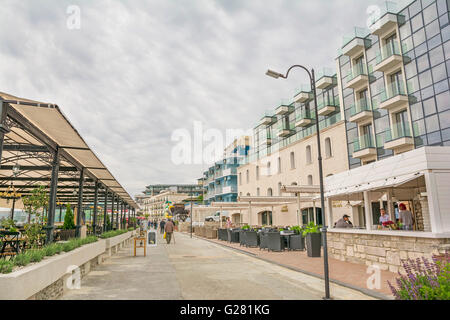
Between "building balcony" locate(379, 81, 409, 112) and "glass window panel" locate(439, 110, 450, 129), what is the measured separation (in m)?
2.84

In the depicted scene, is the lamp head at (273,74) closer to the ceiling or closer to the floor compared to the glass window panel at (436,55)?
closer to the floor

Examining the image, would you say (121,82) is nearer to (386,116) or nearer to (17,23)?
(17,23)

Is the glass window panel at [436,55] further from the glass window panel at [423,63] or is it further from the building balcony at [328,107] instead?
the building balcony at [328,107]

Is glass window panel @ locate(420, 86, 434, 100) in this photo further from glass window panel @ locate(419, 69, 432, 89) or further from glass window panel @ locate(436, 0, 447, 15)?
glass window panel @ locate(436, 0, 447, 15)

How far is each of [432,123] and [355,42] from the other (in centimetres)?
948

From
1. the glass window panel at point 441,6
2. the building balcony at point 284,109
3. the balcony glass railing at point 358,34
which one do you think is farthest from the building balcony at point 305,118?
the glass window panel at point 441,6

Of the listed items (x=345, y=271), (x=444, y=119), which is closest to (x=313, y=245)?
(x=345, y=271)

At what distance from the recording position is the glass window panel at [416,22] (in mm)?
19812

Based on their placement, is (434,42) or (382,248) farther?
(434,42)

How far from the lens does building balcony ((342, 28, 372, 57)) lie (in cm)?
2434

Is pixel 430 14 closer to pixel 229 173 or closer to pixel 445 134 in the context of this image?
pixel 445 134

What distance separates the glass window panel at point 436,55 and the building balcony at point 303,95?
13.4 metres

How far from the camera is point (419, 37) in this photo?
19.8 m

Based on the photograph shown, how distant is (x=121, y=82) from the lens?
1079cm
